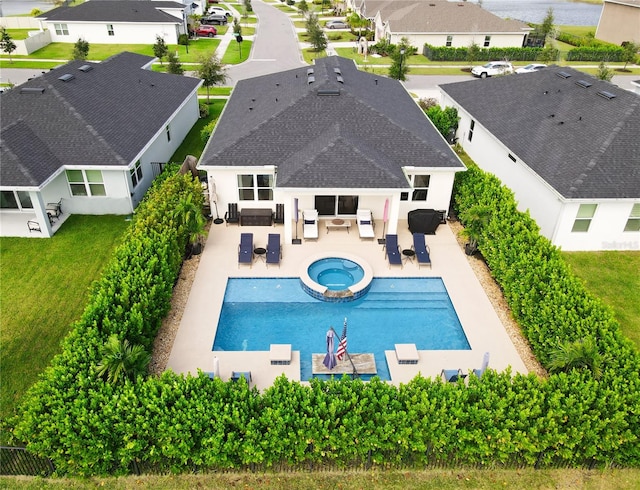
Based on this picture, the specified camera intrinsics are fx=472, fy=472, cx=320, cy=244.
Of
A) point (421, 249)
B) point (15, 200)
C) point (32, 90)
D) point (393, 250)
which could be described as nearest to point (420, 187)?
point (421, 249)

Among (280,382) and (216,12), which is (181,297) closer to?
(280,382)

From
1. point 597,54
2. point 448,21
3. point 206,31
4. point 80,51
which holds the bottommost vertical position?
point 597,54

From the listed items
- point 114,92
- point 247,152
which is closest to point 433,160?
point 247,152

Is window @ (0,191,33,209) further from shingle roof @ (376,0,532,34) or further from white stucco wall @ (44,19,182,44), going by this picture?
shingle roof @ (376,0,532,34)

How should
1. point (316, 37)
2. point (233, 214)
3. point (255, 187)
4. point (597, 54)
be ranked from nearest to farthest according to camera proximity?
point (255, 187) → point (233, 214) → point (316, 37) → point (597, 54)

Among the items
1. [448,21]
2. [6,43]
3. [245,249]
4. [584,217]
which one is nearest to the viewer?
[245,249]

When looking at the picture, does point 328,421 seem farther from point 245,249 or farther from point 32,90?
point 32,90

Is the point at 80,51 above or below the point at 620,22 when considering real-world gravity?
below

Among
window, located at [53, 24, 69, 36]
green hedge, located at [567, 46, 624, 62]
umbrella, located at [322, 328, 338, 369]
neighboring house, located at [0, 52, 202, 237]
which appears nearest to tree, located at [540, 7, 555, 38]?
green hedge, located at [567, 46, 624, 62]

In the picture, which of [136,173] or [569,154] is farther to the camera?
[136,173]
